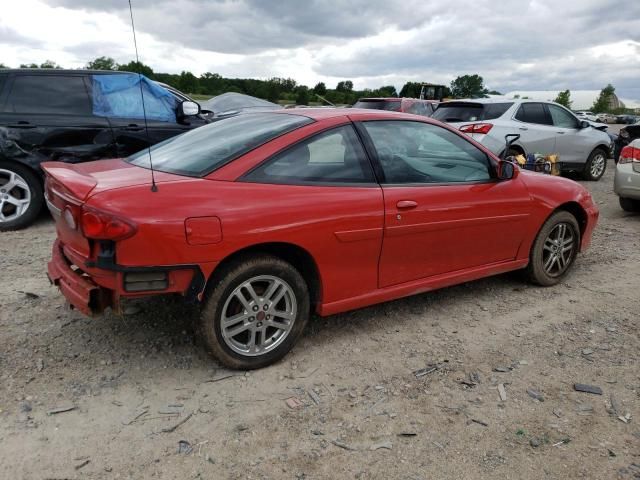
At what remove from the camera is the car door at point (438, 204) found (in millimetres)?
3432

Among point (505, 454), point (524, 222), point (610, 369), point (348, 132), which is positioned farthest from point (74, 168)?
point (610, 369)

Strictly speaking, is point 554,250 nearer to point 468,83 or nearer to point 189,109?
point 189,109

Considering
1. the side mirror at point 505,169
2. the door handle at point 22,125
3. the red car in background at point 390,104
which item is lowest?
the side mirror at point 505,169

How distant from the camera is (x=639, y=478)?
2.33 m

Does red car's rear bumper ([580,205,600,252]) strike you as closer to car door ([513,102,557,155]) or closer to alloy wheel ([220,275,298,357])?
alloy wheel ([220,275,298,357])

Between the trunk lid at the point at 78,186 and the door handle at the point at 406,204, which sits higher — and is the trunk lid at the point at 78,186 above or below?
above

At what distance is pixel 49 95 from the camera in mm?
6113

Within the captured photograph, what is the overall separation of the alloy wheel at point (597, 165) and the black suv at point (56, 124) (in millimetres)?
8452

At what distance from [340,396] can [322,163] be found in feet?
4.49

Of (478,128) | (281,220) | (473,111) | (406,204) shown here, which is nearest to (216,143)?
(281,220)

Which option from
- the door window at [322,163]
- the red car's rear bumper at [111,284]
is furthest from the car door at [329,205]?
the red car's rear bumper at [111,284]

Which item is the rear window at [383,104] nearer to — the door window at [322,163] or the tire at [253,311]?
the door window at [322,163]

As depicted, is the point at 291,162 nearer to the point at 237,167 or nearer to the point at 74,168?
the point at 237,167

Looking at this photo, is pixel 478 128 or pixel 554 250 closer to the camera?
pixel 554 250
